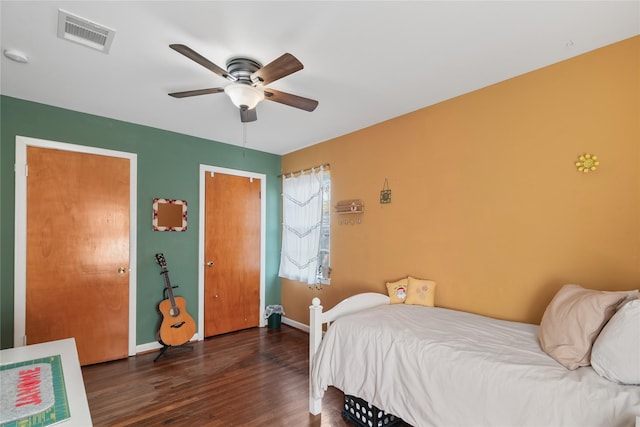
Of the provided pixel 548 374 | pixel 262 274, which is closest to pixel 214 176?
pixel 262 274

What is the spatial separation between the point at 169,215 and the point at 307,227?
5.67ft

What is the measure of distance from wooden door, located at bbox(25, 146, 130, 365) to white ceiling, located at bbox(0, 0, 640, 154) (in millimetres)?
679

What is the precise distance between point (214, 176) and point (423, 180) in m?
2.69

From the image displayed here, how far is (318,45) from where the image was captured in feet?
6.49

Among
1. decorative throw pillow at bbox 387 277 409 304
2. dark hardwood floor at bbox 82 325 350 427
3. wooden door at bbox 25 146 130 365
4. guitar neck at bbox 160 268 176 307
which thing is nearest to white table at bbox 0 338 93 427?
dark hardwood floor at bbox 82 325 350 427

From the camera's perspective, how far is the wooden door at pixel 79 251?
9.53ft

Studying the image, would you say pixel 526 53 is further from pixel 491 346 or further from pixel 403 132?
pixel 491 346

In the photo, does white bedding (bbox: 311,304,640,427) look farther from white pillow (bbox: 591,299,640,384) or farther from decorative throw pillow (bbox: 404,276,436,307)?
decorative throw pillow (bbox: 404,276,436,307)

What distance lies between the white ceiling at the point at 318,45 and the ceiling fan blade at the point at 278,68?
223 mm

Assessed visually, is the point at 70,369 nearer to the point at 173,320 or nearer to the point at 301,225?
the point at 173,320

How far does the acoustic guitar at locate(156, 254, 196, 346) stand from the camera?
3.37 meters

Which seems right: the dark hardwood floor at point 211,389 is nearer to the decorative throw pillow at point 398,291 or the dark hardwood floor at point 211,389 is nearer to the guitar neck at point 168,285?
the guitar neck at point 168,285

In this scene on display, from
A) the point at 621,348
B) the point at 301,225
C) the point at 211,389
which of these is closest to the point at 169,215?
the point at 301,225

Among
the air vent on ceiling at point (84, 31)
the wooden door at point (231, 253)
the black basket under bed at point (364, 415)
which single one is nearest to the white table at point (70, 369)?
the black basket under bed at point (364, 415)
